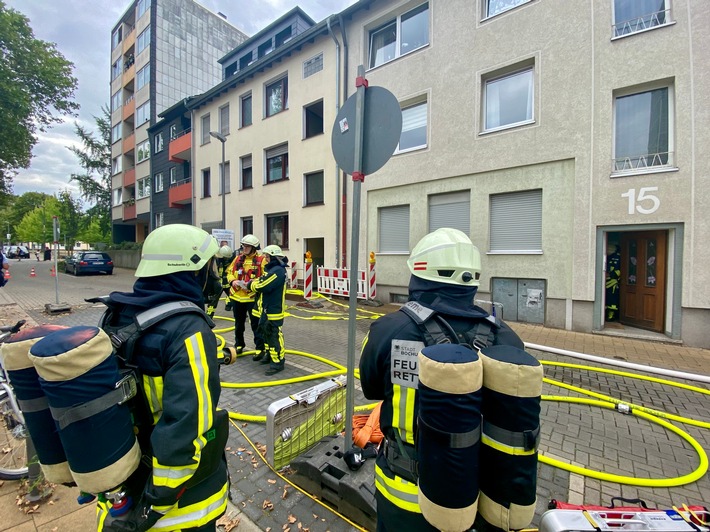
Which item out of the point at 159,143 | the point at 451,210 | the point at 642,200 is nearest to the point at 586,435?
the point at 642,200

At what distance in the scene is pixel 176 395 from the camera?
52.2 inches

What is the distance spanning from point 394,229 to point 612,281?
21.2ft

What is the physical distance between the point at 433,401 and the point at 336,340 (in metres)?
5.86

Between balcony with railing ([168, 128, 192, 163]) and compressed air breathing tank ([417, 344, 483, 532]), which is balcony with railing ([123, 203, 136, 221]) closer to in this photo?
balcony with railing ([168, 128, 192, 163])

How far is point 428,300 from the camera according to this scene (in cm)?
169

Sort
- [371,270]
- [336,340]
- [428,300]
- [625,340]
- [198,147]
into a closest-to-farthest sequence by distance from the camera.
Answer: [428,300], [336,340], [625,340], [371,270], [198,147]

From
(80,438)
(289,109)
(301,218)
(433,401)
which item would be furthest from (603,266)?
(289,109)

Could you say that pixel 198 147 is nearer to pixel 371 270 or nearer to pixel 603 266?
pixel 371 270

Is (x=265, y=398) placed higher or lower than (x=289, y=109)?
lower

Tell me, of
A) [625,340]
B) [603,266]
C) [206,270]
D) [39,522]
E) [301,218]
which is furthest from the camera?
[301,218]

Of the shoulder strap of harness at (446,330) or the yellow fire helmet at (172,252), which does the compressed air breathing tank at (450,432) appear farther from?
the yellow fire helmet at (172,252)

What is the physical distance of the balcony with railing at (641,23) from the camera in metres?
7.30

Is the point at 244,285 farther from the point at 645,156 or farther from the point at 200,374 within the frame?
the point at 645,156

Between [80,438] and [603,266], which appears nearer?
[80,438]
